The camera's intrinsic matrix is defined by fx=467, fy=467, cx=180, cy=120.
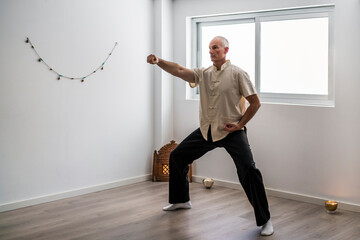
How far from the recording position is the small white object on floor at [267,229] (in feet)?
10.7

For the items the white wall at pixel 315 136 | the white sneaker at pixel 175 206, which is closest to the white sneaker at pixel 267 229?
the white sneaker at pixel 175 206

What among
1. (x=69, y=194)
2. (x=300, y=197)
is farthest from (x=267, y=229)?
(x=69, y=194)

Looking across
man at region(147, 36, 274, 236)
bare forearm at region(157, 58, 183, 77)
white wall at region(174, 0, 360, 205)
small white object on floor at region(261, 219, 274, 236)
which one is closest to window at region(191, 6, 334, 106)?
white wall at region(174, 0, 360, 205)

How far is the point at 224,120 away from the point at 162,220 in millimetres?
905

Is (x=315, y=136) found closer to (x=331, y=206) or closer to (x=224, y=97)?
(x=331, y=206)

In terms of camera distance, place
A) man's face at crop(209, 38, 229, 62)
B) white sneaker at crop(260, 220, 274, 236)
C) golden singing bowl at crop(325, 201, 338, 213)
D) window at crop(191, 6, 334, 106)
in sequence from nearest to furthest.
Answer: white sneaker at crop(260, 220, 274, 236), man's face at crop(209, 38, 229, 62), golden singing bowl at crop(325, 201, 338, 213), window at crop(191, 6, 334, 106)

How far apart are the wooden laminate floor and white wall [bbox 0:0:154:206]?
1.03ft

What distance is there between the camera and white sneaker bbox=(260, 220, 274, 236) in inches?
128

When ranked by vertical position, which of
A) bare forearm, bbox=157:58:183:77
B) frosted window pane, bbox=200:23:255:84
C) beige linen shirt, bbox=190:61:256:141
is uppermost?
frosted window pane, bbox=200:23:255:84

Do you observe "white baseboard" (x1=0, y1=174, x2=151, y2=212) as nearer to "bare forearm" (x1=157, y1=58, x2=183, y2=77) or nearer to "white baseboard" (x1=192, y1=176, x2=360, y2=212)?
"white baseboard" (x1=192, y1=176, x2=360, y2=212)

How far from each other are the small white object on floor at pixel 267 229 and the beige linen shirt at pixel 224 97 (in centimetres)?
70

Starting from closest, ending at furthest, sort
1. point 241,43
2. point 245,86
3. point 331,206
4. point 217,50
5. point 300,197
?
point 245,86 < point 217,50 < point 331,206 < point 300,197 < point 241,43

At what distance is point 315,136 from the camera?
4.01 meters

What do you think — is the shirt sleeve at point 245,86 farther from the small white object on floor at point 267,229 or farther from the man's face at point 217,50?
the small white object on floor at point 267,229
